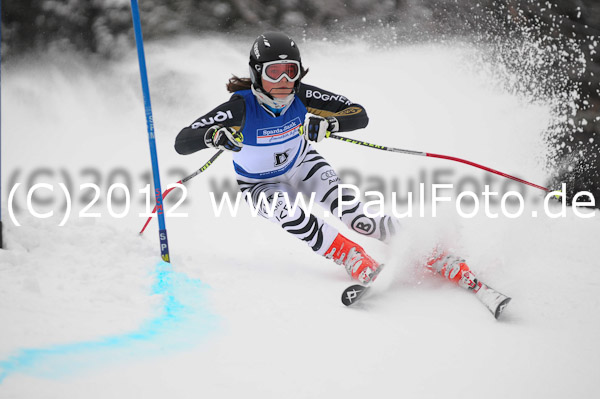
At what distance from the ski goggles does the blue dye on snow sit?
1.36 meters

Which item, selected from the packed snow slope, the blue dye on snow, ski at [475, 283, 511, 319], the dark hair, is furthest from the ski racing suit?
the blue dye on snow

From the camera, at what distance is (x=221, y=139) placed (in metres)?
2.98

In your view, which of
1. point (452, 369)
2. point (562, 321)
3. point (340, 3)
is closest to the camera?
point (452, 369)

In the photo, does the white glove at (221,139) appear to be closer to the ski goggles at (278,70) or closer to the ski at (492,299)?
the ski goggles at (278,70)

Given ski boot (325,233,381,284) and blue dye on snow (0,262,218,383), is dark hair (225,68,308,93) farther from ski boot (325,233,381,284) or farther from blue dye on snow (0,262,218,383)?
blue dye on snow (0,262,218,383)

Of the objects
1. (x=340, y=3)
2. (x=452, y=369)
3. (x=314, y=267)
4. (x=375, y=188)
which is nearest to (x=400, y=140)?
(x=375, y=188)

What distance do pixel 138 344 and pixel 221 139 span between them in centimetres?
137

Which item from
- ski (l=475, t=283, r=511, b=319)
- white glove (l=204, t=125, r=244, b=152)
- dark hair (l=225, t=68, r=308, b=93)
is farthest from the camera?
dark hair (l=225, t=68, r=308, b=93)

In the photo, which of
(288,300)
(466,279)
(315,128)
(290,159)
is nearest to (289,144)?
(290,159)

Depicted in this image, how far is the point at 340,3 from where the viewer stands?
7.88m

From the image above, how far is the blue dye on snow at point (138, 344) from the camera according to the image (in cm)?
174

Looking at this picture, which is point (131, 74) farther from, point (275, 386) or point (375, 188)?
point (275, 386)

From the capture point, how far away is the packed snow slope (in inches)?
72.0

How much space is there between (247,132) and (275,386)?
1.82 meters
